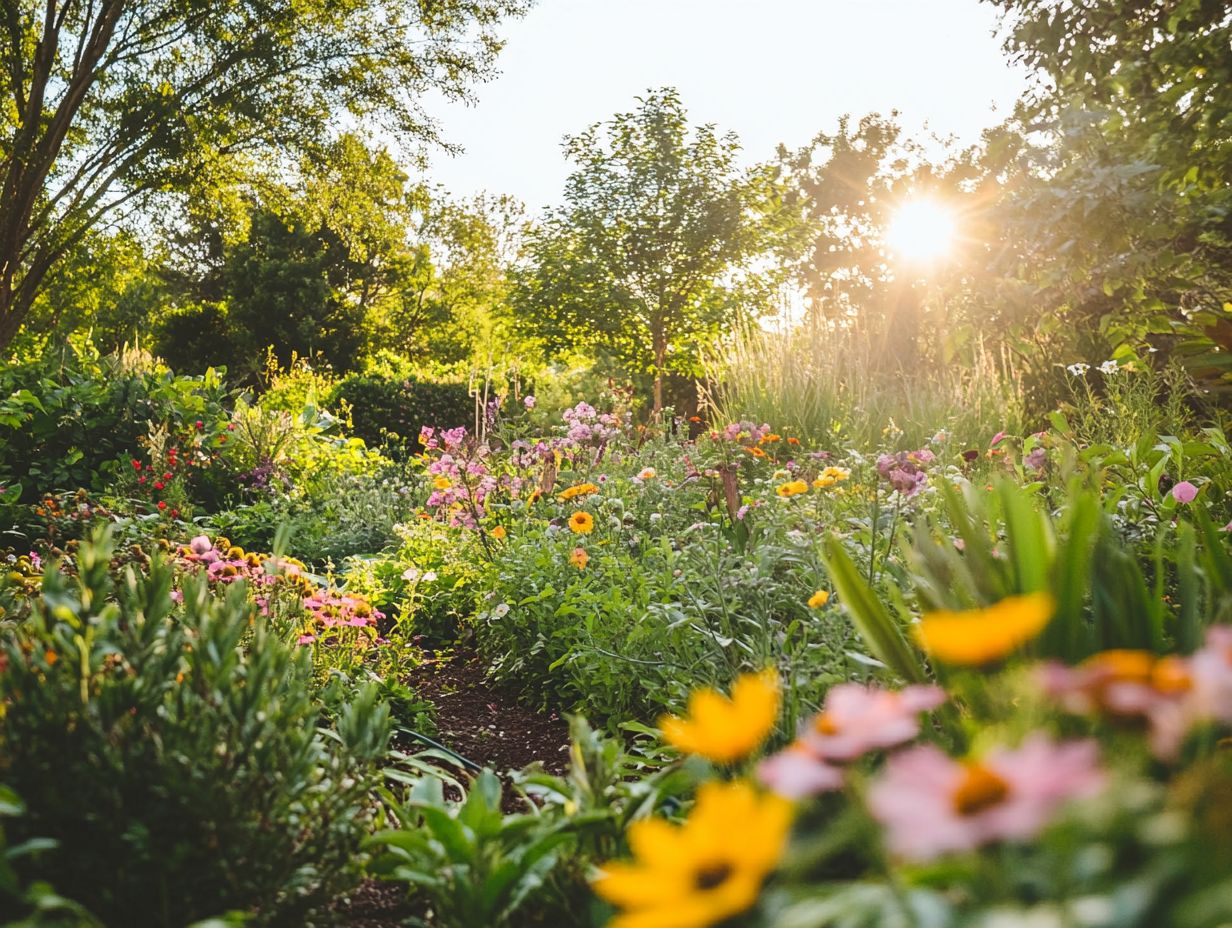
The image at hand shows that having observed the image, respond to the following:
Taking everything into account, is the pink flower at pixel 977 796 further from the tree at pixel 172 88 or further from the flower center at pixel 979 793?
the tree at pixel 172 88

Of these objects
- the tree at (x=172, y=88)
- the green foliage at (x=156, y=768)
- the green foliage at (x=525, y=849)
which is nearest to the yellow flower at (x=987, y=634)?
the green foliage at (x=525, y=849)

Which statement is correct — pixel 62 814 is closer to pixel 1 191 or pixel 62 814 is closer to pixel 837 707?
pixel 837 707

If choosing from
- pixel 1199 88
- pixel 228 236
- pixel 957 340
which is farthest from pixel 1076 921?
pixel 228 236

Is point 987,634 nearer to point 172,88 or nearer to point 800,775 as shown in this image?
point 800,775

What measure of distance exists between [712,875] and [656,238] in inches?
473

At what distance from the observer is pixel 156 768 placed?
103 cm

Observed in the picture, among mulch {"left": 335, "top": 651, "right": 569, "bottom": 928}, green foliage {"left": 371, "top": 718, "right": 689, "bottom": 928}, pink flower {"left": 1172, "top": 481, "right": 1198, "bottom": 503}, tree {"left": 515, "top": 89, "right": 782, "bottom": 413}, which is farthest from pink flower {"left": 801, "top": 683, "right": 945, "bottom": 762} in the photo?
tree {"left": 515, "top": 89, "right": 782, "bottom": 413}

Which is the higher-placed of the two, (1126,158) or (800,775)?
(1126,158)

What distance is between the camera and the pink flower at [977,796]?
456mm

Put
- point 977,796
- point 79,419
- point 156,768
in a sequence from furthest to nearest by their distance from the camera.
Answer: point 79,419 < point 156,768 < point 977,796

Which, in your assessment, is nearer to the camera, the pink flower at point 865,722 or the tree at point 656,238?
the pink flower at point 865,722

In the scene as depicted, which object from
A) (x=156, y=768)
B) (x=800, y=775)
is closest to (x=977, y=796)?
(x=800, y=775)

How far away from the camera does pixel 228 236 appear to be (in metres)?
10.5

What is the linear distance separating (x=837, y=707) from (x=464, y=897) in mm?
656
